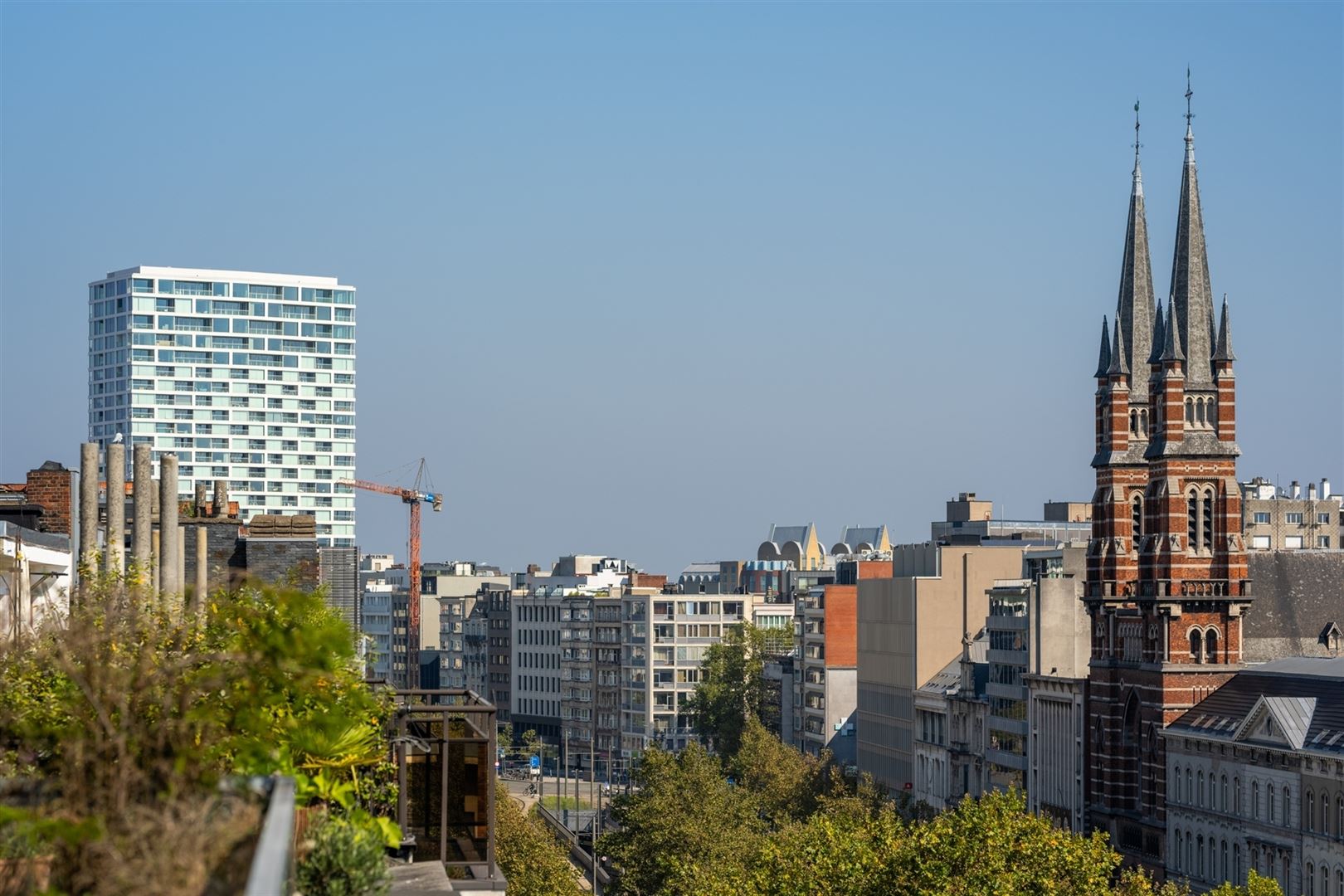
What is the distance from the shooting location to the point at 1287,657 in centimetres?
12112

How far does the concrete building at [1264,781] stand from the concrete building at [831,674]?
207ft

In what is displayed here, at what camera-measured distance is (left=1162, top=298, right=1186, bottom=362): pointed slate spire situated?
11931cm

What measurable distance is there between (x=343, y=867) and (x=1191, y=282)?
11056 centimetres

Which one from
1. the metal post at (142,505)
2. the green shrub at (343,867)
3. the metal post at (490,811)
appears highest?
the metal post at (142,505)

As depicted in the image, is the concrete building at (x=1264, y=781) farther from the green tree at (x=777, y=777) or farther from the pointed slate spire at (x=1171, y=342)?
the green tree at (x=777, y=777)

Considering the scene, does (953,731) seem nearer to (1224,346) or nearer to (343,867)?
(1224,346)

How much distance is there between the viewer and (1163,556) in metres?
118

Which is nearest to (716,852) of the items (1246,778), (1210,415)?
(1246,778)

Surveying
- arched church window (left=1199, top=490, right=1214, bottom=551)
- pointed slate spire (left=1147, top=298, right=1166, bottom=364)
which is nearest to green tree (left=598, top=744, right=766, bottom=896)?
arched church window (left=1199, top=490, right=1214, bottom=551)

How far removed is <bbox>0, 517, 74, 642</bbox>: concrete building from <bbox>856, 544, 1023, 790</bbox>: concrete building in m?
108

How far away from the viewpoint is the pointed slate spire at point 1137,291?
129000 mm

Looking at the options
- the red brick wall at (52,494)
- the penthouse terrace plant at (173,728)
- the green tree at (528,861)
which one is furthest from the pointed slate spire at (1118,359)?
the penthouse terrace plant at (173,728)

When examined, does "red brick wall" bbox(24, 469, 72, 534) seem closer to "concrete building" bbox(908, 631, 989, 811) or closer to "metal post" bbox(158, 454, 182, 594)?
"metal post" bbox(158, 454, 182, 594)

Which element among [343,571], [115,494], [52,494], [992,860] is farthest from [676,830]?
[115,494]
